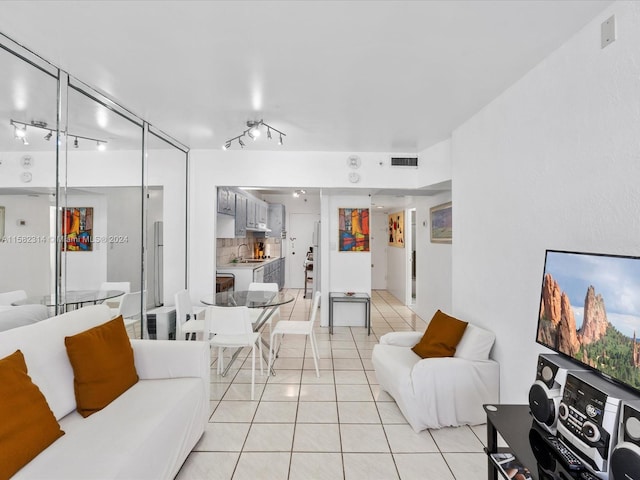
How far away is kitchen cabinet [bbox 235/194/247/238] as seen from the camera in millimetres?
6238

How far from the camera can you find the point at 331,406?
3000 mm

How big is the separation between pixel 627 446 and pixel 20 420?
2339 millimetres

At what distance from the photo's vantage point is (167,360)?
2430mm

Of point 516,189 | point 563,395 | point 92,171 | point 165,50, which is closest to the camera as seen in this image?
point 563,395

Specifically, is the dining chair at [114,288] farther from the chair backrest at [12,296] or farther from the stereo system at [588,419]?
the stereo system at [588,419]

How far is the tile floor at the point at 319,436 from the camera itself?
2176 millimetres

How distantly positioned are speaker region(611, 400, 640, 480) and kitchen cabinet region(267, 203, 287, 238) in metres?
8.18

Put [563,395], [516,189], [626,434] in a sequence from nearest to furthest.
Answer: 1. [626,434]
2. [563,395]
3. [516,189]

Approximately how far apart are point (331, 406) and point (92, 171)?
2952mm

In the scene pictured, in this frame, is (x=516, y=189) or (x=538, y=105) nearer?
(x=538, y=105)

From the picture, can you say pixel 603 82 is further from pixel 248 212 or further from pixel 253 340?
pixel 248 212

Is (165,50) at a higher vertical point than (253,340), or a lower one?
higher

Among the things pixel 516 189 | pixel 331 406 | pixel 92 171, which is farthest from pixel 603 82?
pixel 92 171

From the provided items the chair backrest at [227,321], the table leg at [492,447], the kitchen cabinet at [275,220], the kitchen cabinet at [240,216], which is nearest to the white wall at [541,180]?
the table leg at [492,447]
